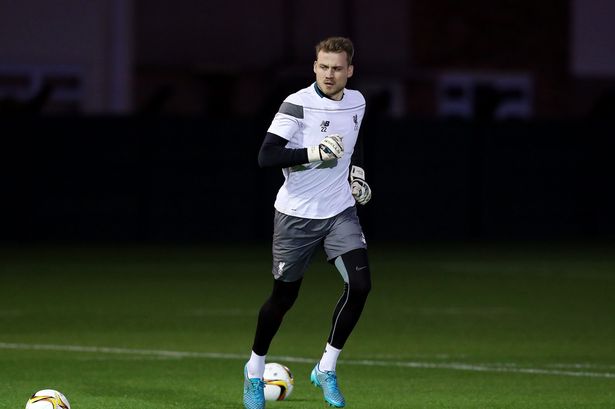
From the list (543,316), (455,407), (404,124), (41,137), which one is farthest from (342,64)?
(404,124)

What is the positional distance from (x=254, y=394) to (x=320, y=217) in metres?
1.13

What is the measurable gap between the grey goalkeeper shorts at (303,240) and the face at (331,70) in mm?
802

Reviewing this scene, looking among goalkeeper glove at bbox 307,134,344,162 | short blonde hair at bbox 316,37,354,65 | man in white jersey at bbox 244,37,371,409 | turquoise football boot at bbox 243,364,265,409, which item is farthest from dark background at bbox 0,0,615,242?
goalkeeper glove at bbox 307,134,344,162

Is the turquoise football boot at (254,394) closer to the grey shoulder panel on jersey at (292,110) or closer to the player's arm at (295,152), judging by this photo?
the player's arm at (295,152)

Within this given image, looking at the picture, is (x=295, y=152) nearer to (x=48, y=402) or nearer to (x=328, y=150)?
(x=328, y=150)

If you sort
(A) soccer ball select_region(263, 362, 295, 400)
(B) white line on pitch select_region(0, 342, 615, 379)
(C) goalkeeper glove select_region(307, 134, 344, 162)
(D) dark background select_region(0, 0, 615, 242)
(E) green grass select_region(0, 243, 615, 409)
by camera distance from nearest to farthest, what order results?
(C) goalkeeper glove select_region(307, 134, 344, 162)
(A) soccer ball select_region(263, 362, 295, 400)
(E) green grass select_region(0, 243, 615, 409)
(B) white line on pitch select_region(0, 342, 615, 379)
(D) dark background select_region(0, 0, 615, 242)

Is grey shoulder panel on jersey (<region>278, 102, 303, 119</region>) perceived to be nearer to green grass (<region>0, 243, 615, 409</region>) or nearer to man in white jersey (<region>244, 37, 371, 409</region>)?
man in white jersey (<region>244, 37, 371, 409</region>)

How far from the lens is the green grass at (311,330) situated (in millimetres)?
10961

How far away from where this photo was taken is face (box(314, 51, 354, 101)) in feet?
32.0

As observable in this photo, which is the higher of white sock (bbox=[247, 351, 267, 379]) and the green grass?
white sock (bbox=[247, 351, 267, 379])

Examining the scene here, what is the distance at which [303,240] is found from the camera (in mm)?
9961

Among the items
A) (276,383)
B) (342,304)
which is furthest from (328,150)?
(276,383)

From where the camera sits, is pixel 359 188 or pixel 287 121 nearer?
pixel 287 121

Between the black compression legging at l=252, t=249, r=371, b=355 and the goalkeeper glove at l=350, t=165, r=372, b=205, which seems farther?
the goalkeeper glove at l=350, t=165, r=372, b=205
